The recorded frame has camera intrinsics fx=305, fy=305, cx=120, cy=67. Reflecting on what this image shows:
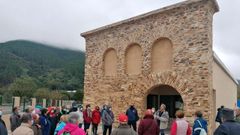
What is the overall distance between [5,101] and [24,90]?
88.7ft

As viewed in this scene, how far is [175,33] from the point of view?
1417 cm

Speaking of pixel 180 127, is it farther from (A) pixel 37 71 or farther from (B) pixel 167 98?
(A) pixel 37 71

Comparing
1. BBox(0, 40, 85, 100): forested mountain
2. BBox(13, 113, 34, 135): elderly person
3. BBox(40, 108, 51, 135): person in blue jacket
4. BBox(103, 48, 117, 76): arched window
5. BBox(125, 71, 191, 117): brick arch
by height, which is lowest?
BBox(40, 108, 51, 135): person in blue jacket

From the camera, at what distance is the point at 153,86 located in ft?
49.2

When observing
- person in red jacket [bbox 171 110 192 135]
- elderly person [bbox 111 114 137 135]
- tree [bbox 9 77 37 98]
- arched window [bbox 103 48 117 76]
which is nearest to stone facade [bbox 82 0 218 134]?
arched window [bbox 103 48 117 76]

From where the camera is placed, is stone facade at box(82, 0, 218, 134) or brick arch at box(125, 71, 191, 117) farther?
brick arch at box(125, 71, 191, 117)

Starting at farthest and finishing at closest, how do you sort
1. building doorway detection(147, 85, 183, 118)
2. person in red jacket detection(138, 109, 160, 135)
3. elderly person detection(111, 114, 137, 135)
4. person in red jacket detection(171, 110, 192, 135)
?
building doorway detection(147, 85, 183, 118) < person in red jacket detection(138, 109, 160, 135) < person in red jacket detection(171, 110, 192, 135) < elderly person detection(111, 114, 137, 135)

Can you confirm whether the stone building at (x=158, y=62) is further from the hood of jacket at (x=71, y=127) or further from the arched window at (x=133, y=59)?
the hood of jacket at (x=71, y=127)

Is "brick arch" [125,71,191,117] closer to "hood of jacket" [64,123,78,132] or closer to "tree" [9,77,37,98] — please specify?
"hood of jacket" [64,123,78,132]

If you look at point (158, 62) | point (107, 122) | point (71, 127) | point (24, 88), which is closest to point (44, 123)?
point (71, 127)

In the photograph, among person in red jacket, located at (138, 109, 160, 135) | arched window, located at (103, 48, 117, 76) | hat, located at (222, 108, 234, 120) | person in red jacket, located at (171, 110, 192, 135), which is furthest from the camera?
arched window, located at (103, 48, 117, 76)

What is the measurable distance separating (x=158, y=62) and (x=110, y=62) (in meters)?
3.64

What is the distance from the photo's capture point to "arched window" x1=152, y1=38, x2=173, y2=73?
1469 cm

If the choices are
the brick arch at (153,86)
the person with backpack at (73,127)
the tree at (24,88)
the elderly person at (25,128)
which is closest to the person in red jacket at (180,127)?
the person with backpack at (73,127)
